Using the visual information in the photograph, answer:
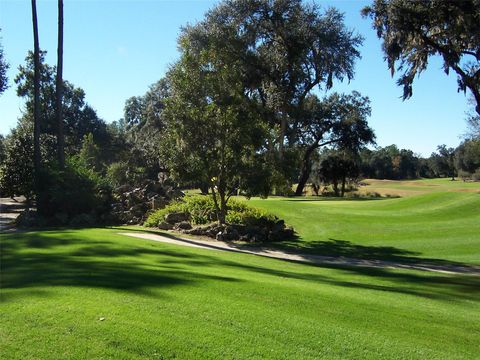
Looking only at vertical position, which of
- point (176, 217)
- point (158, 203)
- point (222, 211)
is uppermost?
point (158, 203)

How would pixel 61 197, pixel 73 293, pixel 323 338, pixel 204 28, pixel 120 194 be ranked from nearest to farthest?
pixel 323 338
pixel 73 293
pixel 61 197
pixel 120 194
pixel 204 28

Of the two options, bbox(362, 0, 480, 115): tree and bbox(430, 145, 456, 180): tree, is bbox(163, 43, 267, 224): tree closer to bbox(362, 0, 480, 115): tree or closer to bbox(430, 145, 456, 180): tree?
bbox(362, 0, 480, 115): tree

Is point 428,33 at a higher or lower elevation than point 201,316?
higher

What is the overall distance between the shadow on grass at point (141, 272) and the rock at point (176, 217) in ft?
26.7

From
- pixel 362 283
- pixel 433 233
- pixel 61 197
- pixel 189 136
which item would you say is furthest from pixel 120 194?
pixel 362 283

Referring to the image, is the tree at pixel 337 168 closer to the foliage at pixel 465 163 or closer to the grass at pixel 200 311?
the foliage at pixel 465 163

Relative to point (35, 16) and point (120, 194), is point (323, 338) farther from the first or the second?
point (35, 16)

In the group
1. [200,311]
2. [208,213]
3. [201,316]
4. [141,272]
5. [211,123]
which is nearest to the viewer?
[201,316]

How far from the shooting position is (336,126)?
49.2 metres

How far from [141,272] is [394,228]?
1507 cm

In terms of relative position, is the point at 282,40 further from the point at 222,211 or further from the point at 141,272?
the point at 141,272

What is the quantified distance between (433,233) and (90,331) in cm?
1735

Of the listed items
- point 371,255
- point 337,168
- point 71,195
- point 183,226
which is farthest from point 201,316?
point 337,168

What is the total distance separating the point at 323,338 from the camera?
209 inches
